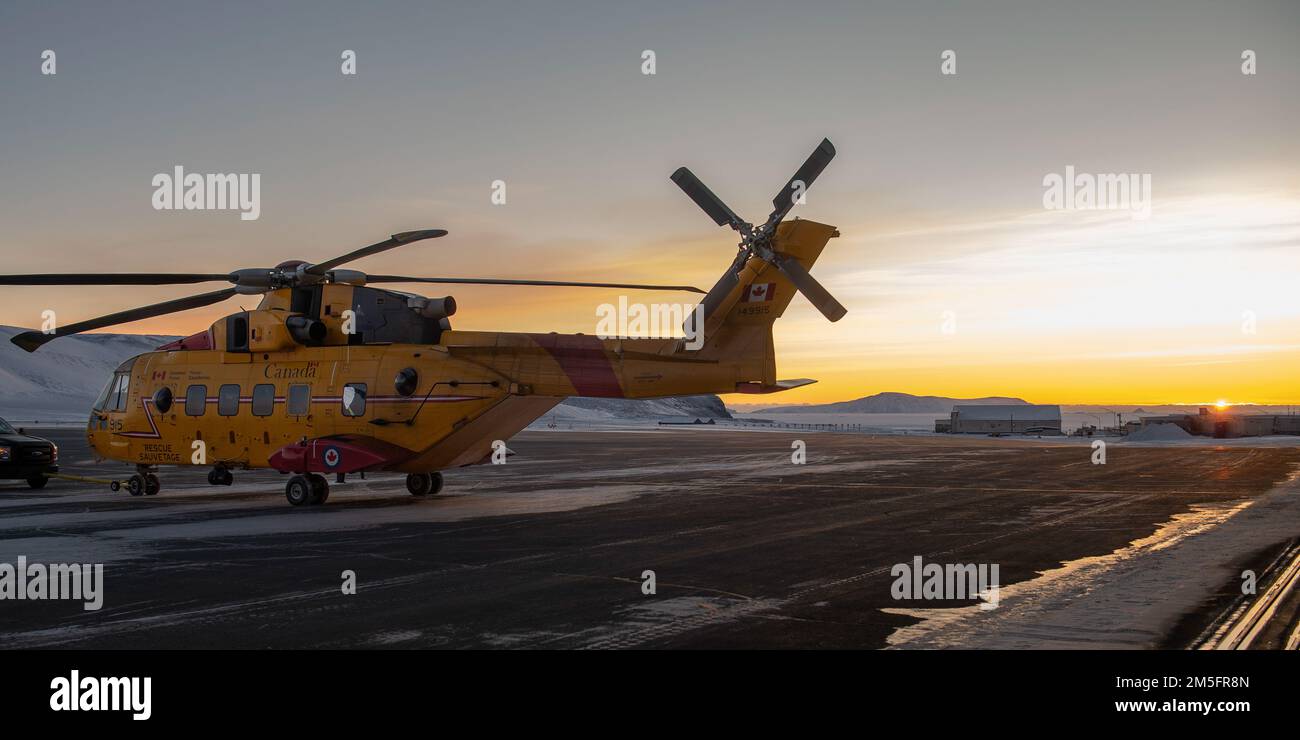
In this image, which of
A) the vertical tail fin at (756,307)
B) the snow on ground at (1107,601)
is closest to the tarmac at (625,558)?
the snow on ground at (1107,601)

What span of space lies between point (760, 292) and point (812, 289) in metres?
1.36

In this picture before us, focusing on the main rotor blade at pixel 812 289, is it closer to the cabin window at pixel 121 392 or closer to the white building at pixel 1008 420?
the cabin window at pixel 121 392

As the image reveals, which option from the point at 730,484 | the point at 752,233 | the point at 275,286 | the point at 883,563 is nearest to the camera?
the point at 883,563

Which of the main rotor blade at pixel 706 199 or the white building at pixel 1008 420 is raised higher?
the main rotor blade at pixel 706 199

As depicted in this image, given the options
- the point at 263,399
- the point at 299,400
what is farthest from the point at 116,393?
the point at 299,400

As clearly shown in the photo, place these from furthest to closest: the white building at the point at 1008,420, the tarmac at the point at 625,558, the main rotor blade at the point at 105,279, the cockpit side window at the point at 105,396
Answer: the white building at the point at 1008,420 < the cockpit side window at the point at 105,396 < the main rotor blade at the point at 105,279 < the tarmac at the point at 625,558

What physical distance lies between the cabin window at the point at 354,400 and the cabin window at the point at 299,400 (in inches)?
38.2

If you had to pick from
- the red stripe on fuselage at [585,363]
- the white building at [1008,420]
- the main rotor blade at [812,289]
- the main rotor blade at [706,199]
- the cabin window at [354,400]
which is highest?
the main rotor blade at [706,199]

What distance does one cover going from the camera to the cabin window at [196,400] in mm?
23938

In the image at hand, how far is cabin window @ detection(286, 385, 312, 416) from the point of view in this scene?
22500 mm
